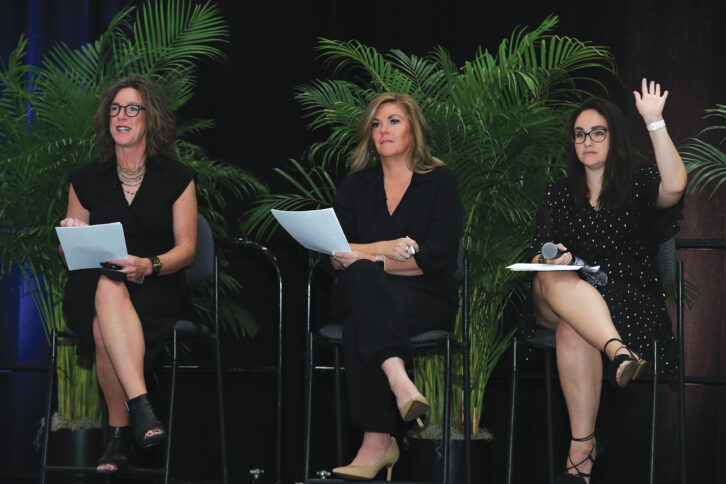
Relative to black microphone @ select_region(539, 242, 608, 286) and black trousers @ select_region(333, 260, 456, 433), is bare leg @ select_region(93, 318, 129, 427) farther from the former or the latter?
black microphone @ select_region(539, 242, 608, 286)

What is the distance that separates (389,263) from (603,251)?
2.21 ft

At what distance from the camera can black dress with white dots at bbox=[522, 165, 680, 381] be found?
8.71 ft

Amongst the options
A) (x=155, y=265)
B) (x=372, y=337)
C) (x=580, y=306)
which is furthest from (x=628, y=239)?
(x=155, y=265)

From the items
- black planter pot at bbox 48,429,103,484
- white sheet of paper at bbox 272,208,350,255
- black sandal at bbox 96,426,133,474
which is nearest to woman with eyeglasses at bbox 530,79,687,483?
white sheet of paper at bbox 272,208,350,255

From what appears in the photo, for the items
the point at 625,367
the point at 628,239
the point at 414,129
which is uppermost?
the point at 414,129

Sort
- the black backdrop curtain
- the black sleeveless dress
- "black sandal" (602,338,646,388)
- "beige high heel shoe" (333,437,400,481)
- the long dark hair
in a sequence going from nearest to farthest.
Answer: "black sandal" (602,338,646,388) < "beige high heel shoe" (333,437,400,481) < the long dark hair < the black sleeveless dress < the black backdrop curtain

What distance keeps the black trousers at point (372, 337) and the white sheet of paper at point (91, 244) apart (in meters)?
0.69

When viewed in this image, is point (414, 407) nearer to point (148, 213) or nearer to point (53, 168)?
point (148, 213)

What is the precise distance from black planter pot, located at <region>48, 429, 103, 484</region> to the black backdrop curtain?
0.98 m

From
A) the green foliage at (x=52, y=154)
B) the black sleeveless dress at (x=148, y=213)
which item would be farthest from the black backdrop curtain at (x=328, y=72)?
the black sleeveless dress at (x=148, y=213)

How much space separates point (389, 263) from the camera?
2852 millimetres

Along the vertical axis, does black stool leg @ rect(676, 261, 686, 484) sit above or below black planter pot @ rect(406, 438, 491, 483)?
above

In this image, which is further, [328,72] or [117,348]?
[328,72]

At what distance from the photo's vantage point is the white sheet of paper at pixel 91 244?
2.57 metres
